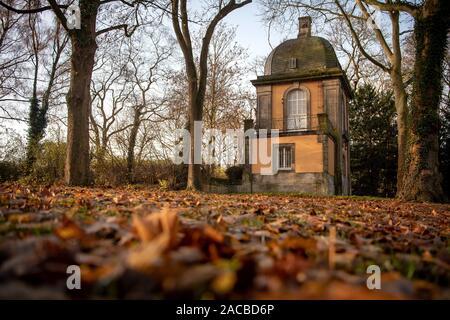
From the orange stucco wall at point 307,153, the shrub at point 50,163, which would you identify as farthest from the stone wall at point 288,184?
the shrub at point 50,163

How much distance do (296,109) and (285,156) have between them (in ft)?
13.6

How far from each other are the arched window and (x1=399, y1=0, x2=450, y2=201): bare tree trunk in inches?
470

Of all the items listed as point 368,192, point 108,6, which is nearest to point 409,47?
point 368,192

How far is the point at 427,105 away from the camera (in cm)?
1225

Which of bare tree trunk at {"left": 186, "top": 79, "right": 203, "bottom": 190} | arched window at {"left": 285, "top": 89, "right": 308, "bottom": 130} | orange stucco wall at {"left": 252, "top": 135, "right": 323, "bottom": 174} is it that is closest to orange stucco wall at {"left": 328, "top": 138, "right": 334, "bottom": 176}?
orange stucco wall at {"left": 252, "top": 135, "right": 323, "bottom": 174}

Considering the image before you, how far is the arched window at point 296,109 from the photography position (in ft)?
80.0

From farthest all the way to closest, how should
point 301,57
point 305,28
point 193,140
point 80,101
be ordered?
1. point 305,28
2. point 301,57
3. point 193,140
4. point 80,101

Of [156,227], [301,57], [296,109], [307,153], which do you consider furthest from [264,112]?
[156,227]

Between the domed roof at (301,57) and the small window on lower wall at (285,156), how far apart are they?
18.6 ft

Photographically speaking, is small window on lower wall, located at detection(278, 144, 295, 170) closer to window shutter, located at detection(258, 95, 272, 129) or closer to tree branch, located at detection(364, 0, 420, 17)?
window shutter, located at detection(258, 95, 272, 129)

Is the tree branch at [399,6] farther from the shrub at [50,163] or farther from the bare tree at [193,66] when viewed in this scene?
the shrub at [50,163]

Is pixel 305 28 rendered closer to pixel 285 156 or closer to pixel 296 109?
pixel 296 109
